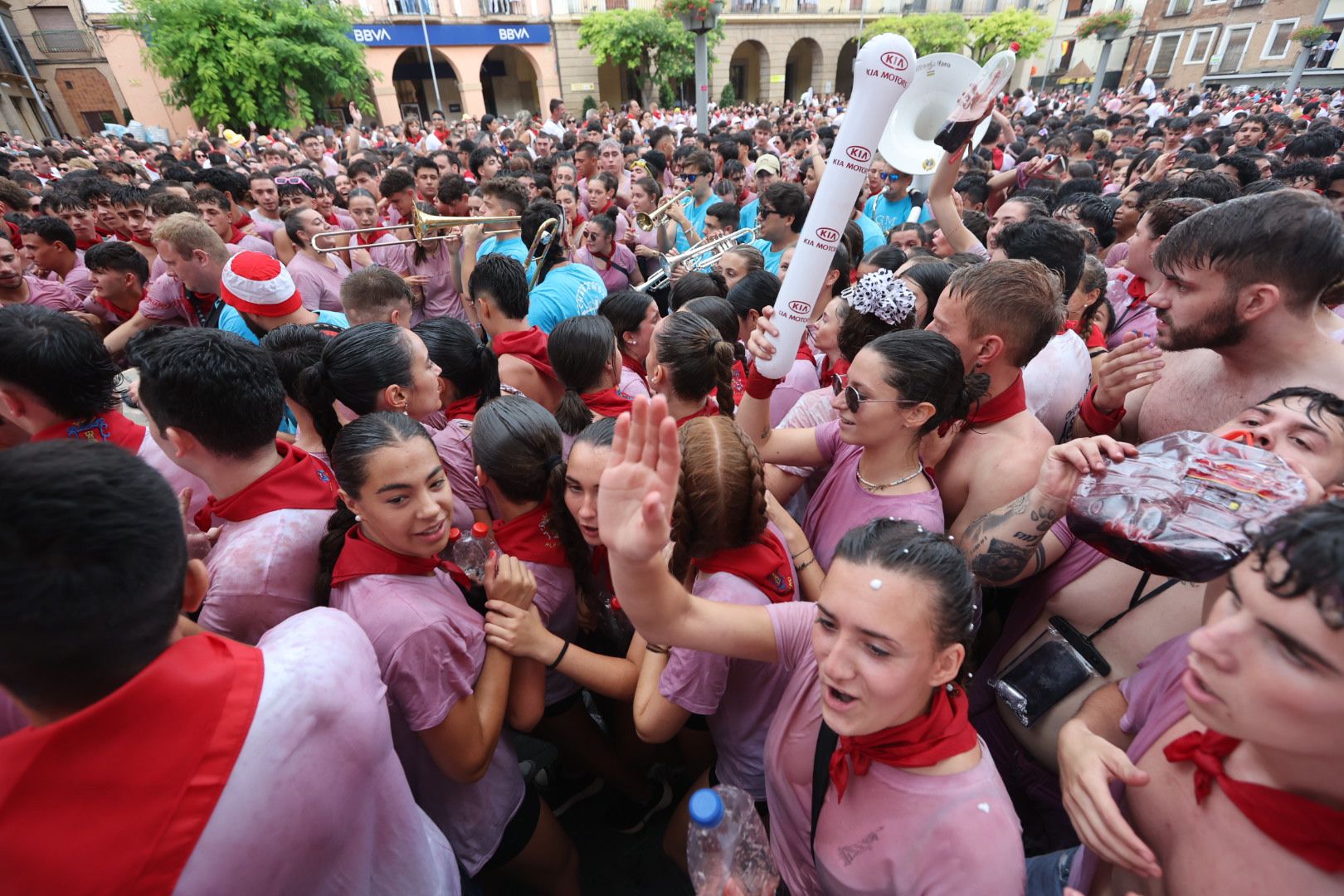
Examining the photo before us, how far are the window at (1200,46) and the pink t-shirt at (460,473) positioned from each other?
5306 centimetres

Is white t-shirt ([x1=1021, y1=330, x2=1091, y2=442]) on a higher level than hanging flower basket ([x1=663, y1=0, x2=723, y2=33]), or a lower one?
lower

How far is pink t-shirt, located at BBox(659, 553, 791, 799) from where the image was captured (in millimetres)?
1791

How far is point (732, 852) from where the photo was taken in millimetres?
1703

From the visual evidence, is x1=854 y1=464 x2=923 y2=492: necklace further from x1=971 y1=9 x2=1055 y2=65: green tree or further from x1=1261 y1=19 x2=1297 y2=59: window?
x1=1261 y1=19 x2=1297 y2=59: window

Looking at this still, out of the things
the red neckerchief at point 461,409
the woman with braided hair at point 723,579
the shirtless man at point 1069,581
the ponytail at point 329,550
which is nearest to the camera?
the shirtless man at point 1069,581

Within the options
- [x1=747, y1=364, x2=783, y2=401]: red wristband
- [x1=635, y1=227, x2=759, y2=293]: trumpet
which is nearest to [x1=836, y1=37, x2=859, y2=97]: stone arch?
[x1=635, y1=227, x2=759, y2=293]: trumpet

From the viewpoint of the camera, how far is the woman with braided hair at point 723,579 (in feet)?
5.90

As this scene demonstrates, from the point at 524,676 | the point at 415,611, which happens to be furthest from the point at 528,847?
the point at 415,611

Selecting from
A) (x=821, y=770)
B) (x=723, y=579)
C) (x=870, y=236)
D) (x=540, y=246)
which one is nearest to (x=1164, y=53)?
(x=870, y=236)

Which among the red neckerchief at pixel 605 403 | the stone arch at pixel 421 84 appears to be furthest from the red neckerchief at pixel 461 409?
the stone arch at pixel 421 84

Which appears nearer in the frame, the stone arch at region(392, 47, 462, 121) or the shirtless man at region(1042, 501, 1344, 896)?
the shirtless man at region(1042, 501, 1344, 896)

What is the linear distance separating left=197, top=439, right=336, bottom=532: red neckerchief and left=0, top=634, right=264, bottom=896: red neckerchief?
112 centimetres

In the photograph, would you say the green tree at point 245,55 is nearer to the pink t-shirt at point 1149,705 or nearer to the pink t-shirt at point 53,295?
the pink t-shirt at point 53,295

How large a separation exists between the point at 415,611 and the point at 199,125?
29.7 meters
